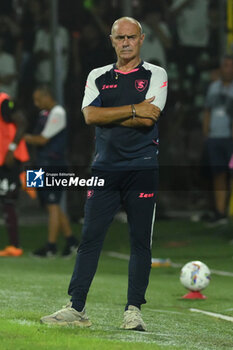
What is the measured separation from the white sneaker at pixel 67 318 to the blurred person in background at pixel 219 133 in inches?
386

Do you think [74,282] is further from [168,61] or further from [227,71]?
[168,61]

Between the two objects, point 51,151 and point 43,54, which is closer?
point 51,151

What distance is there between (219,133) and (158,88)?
9.87 m

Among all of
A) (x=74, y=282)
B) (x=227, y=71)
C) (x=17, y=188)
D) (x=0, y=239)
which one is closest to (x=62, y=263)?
(x=17, y=188)

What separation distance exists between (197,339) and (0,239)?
9254 millimetres

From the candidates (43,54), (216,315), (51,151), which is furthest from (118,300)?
(43,54)

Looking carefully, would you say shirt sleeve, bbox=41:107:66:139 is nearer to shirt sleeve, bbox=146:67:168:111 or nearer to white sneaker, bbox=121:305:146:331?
shirt sleeve, bbox=146:67:168:111

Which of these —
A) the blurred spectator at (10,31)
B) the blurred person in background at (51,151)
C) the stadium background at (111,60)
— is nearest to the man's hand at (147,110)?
the blurred person in background at (51,151)

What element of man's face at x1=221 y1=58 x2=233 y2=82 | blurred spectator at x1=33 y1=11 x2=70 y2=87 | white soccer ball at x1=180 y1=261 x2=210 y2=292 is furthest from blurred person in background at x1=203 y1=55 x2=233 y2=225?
white soccer ball at x1=180 y1=261 x2=210 y2=292

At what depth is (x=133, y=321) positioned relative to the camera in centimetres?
748

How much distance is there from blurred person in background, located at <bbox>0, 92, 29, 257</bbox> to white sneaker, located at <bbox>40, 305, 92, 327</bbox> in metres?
6.81

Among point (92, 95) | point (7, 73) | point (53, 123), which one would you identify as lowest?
point (53, 123)

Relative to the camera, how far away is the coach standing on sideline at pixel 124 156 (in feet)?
24.5

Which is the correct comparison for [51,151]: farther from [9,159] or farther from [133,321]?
Answer: [133,321]
